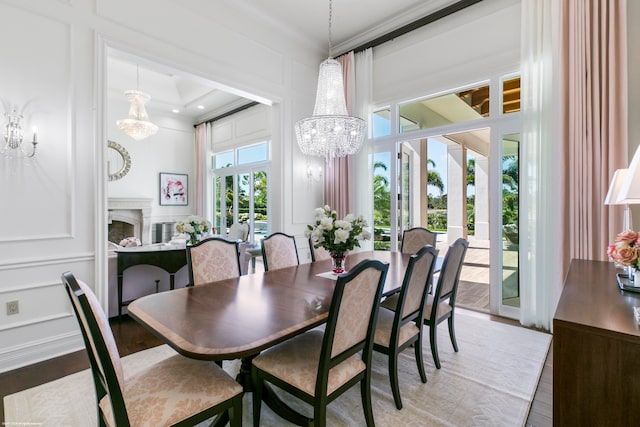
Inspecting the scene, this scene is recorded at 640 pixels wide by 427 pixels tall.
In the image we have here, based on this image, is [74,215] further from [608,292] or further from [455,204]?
[455,204]

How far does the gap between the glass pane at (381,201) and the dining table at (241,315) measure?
2.39 m

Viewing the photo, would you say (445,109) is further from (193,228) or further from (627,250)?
(193,228)

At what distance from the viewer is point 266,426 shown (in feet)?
5.90

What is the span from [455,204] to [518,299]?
4813mm

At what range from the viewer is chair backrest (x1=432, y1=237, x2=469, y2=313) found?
2.34 m

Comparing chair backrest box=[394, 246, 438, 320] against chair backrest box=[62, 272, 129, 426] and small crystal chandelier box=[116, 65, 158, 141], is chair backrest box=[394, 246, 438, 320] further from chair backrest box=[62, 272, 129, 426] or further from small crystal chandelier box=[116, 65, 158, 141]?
Result: small crystal chandelier box=[116, 65, 158, 141]

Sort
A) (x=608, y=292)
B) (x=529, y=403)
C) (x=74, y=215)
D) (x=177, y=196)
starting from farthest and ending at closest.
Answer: (x=177, y=196)
(x=74, y=215)
(x=529, y=403)
(x=608, y=292)

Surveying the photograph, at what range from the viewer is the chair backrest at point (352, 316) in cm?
142

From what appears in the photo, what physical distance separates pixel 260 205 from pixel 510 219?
5.03 m

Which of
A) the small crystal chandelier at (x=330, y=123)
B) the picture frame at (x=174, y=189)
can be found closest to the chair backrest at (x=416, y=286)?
the small crystal chandelier at (x=330, y=123)

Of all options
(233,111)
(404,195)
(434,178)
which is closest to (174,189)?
(233,111)

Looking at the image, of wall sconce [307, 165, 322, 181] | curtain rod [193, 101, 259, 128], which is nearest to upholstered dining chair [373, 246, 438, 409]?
wall sconce [307, 165, 322, 181]

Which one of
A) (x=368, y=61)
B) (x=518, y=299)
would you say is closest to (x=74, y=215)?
Result: (x=368, y=61)

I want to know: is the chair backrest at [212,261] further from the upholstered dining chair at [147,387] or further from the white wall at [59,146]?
the white wall at [59,146]
